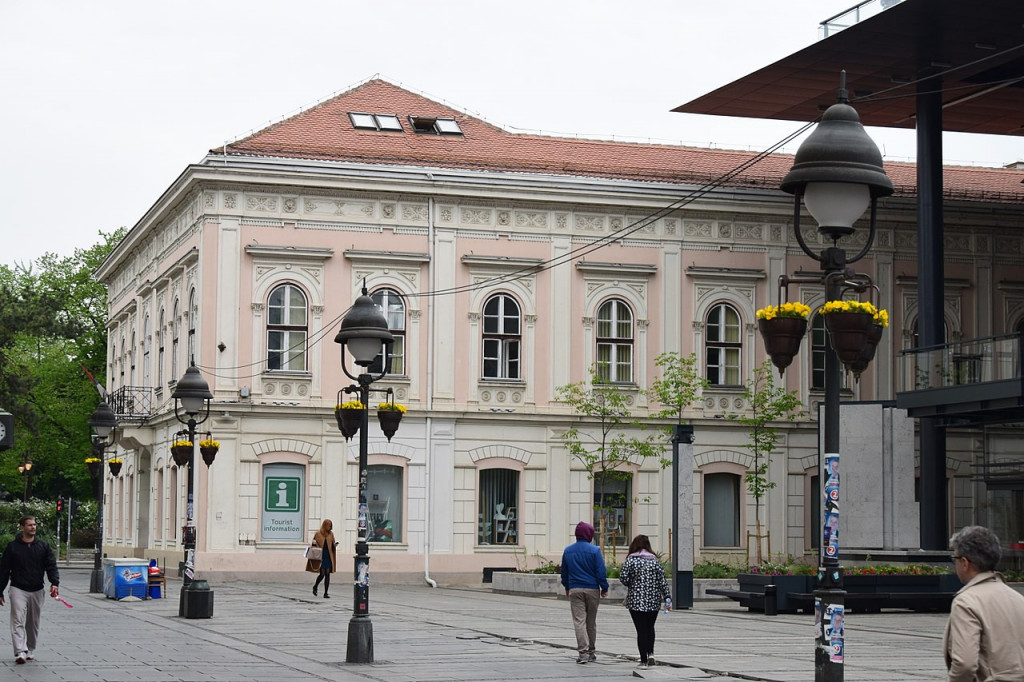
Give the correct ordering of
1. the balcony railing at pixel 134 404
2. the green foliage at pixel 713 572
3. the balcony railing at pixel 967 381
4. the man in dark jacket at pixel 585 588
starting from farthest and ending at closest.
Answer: the balcony railing at pixel 134 404 → the green foliage at pixel 713 572 → the balcony railing at pixel 967 381 → the man in dark jacket at pixel 585 588

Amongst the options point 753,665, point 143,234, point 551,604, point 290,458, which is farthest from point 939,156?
point 143,234

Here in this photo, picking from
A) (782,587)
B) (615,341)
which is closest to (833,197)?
(782,587)

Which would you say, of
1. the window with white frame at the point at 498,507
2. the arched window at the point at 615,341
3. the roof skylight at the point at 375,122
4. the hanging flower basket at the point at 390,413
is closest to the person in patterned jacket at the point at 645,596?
the hanging flower basket at the point at 390,413

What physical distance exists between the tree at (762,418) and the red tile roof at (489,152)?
233 inches

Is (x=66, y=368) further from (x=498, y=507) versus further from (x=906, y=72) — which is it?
(x=906, y=72)

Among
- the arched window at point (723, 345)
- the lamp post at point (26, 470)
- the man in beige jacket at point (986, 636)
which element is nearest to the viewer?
the man in beige jacket at point (986, 636)

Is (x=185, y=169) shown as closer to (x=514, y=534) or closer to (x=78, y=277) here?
(x=514, y=534)

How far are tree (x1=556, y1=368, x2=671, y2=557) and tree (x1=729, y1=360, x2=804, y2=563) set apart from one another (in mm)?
2512

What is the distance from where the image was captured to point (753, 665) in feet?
63.1

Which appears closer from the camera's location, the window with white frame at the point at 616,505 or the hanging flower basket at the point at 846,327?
the hanging flower basket at the point at 846,327

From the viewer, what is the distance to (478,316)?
44.2m

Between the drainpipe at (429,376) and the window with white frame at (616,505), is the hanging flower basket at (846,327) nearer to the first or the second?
the drainpipe at (429,376)

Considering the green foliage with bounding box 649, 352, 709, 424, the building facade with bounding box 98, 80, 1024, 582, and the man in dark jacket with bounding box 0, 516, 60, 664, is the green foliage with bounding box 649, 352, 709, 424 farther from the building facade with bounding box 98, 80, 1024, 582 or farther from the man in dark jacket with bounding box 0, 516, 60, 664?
the man in dark jacket with bounding box 0, 516, 60, 664

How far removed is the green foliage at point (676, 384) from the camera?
1683 inches
